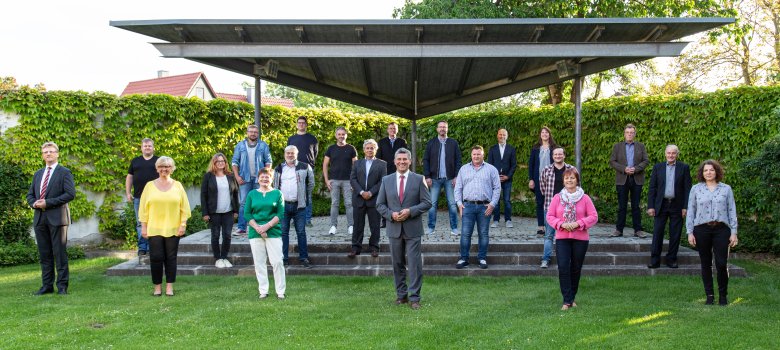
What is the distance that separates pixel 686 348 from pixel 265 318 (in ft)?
12.2

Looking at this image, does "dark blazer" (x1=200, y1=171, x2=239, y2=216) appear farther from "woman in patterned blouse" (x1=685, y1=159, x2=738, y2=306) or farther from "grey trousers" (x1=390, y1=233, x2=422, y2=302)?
"woman in patterned blouse" (x1=685, y1=159, x2=738, y2=306)

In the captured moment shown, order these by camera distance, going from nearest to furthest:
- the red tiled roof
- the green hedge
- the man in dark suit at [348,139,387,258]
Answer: the man in dark suit at [348,139,387,258] < the green hedge < the red tiled roof

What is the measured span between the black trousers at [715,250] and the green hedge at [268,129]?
352 cm

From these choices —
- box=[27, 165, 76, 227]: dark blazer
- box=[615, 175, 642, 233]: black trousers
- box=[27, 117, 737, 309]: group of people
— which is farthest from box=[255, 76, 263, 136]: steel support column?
box=[615, 175, 642, 233]: black trousers

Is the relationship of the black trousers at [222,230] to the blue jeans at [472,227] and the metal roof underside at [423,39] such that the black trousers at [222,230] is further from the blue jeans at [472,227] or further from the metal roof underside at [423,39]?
the blue jeans at [472,227]

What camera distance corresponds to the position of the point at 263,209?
299 inches

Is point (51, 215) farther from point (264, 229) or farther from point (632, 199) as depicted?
point (632, 199)

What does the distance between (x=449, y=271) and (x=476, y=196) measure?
3.44ft

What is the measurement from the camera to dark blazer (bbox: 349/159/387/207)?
9.09 meters

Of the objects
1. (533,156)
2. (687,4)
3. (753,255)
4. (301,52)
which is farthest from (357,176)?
(687,4)

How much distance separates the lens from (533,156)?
10570 mm

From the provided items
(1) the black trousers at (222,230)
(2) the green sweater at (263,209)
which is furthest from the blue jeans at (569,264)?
(1) the black trousers at (222,230)

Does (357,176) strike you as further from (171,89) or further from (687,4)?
(171,89)

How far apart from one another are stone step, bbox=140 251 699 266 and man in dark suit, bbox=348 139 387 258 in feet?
0.43
